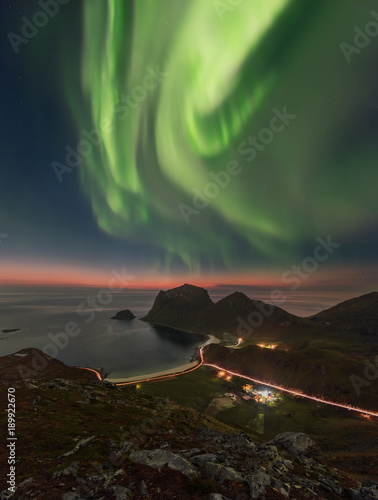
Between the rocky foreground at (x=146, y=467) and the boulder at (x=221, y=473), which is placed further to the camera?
the boulder at (x=221, y=473)

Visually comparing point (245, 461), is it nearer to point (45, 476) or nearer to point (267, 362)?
point (45, 476)

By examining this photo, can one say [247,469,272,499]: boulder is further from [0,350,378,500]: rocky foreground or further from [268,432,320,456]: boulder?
[268,432,320,456]: boulder

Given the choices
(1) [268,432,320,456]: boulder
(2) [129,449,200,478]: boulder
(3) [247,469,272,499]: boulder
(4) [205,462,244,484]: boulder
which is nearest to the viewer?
(3) [247,469,272,499]: boulder

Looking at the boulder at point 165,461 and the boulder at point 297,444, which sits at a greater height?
the boulder at point 165,461

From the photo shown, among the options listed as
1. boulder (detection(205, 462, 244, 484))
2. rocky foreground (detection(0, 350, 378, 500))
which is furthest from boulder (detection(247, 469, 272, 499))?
boulder (detection(205, 462, 244, 484))

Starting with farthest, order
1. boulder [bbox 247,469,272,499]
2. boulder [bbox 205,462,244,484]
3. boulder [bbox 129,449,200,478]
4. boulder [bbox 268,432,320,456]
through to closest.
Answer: boulder [bbox 268,432,320,456], boulder [bbox 129,449,200,478], boulder [bbox 205,462,244,484], boulder [bbox 247,469,272,499]

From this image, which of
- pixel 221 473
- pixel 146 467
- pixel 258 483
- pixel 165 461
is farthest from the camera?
pixel 165 461

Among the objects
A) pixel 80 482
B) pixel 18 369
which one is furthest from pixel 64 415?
pixel 18 369

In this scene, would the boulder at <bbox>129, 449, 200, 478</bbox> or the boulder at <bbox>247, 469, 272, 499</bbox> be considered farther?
the boulder at <bbox>129, 449, 200, 478</bbox>

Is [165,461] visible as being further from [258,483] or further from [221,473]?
[258,483]

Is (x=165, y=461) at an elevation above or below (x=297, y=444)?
above

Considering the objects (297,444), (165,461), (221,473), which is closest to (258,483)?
(221,473)

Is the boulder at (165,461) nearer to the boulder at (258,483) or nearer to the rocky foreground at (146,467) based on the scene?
the rocky foreground at (146,467)

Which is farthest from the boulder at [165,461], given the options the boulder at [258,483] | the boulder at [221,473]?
the boulder at [258,483]
